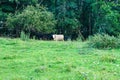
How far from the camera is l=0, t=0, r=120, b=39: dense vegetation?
27984mm

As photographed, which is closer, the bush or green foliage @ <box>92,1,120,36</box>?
the bush

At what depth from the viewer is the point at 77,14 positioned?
30656 millimetres

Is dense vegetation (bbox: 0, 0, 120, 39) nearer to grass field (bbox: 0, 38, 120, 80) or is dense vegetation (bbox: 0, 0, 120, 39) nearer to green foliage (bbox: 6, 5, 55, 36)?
green foliage (bbox: 6, 5, 55, 36)

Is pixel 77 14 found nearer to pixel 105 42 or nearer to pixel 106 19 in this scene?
pixel 106 19

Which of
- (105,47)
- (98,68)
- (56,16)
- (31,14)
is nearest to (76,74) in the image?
(98,68)

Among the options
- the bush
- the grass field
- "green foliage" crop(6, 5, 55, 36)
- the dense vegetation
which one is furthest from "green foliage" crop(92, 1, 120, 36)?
the grass field

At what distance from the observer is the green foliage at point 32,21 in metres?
23.6

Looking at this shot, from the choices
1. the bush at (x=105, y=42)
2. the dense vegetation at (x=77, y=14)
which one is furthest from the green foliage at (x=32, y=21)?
the bush at (x=105, y=42)

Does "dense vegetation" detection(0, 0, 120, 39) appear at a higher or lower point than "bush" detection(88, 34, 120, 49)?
higher

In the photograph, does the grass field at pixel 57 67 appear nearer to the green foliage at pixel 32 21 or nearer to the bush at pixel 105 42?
the bush at pixel 105 42

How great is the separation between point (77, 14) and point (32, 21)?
26.5 ft

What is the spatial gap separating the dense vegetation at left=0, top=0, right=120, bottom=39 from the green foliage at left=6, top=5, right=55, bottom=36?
1.37 meters

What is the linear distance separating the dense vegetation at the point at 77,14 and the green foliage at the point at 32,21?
4.51ft

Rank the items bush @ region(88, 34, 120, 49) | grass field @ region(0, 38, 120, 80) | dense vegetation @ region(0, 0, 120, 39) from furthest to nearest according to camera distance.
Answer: dense vegetation @ region(0, 0, 120, 39)
bush @ region(88, 34, 120, 49)
grass field @ region(0, 38, 120, 80)
